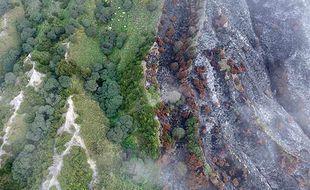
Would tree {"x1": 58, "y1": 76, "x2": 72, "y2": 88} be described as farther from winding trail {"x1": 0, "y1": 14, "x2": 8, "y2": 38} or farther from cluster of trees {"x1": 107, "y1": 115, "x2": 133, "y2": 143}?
winding trail {"x1": 0, "y1": 14, "x2": 8, "y2": 38}

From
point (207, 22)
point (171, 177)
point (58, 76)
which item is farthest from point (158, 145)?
point (207, 22)

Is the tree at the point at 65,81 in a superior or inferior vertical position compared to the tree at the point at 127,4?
inferior

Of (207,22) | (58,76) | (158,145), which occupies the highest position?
(207,22)

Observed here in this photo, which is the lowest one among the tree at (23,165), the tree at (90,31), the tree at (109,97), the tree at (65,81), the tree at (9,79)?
the tree at (23,165)

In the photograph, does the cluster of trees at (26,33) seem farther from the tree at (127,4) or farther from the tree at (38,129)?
the tree at (127,4)

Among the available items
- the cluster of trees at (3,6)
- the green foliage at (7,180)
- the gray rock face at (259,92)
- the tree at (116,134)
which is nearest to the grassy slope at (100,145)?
the tree at (116,134)

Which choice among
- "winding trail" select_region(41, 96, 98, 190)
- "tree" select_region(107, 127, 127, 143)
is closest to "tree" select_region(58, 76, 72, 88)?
"winding trail" select_region(41, 96, 98, 190)

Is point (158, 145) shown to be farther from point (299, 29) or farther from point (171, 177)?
point (299, 29)
